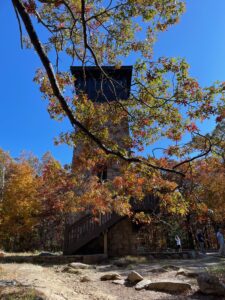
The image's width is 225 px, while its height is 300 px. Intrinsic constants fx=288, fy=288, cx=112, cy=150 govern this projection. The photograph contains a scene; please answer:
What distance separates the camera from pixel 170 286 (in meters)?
6.63

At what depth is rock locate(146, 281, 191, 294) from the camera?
6.51 meters

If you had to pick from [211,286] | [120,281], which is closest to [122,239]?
[120,281]

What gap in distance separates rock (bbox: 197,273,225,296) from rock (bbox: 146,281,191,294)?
0.41 meters

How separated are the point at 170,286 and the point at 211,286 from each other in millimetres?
969

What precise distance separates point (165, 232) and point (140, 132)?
1992cm

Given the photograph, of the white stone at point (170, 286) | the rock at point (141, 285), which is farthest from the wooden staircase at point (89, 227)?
the white stone at point (170, 286)

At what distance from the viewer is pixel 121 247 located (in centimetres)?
1536

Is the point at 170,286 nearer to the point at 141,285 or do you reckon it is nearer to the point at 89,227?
the point at 141,285

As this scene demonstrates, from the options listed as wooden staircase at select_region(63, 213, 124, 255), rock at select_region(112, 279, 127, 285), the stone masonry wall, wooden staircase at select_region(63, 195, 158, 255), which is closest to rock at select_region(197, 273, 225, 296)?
rock at select_region(112, 279, 127, 285)

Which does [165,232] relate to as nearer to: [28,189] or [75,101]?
[28,189]

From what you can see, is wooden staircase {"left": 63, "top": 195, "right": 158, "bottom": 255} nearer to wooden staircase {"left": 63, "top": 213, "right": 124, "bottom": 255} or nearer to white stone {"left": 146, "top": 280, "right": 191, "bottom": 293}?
wooden staircase {"left": 63, "top": 213, "right": 124, "bottom": 255}

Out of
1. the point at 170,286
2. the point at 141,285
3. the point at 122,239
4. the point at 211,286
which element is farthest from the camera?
the point at 122,239

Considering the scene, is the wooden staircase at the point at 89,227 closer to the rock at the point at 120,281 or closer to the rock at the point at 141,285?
the rock at the point at 120,281

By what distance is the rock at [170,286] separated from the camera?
651cm
